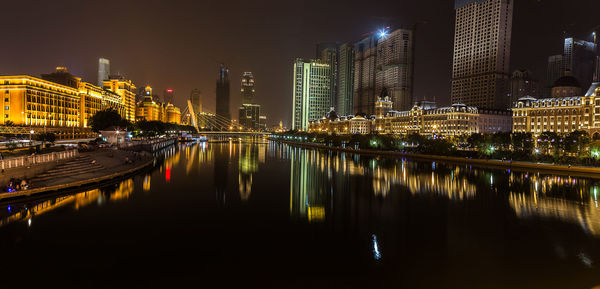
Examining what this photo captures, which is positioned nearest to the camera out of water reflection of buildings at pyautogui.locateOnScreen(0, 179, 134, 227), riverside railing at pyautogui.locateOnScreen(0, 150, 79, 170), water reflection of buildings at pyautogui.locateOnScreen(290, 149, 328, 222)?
water reflection of buildings at pyautogui.locateOnScreen(0, 179, 134, 227)

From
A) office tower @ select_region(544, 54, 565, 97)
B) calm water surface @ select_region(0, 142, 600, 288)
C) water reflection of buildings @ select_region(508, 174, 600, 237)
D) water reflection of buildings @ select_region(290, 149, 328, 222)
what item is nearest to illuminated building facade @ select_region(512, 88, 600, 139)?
water reflection of buildings @ select_region(508, 174, 600, 237)

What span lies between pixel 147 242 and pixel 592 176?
48.6m

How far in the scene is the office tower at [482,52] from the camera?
131m

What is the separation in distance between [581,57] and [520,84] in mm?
47585

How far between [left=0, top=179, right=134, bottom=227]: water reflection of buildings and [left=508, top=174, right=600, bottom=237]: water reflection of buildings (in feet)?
94.7

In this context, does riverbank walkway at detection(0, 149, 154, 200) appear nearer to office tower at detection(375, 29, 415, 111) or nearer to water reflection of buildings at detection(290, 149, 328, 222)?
water reflection of buildings at detection(290, 149, 328, 222)

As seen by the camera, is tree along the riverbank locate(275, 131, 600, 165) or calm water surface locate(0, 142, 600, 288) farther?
tree along the riverbank locate(275, 131, 600, 165)

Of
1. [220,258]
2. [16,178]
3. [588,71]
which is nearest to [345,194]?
[220,258]

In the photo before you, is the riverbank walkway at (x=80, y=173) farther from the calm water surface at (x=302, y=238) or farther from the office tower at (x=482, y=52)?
the office tower at (x=482, y=52)

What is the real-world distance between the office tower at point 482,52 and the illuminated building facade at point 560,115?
38558 mm

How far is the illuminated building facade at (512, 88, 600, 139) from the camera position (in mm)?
Answer: 77938

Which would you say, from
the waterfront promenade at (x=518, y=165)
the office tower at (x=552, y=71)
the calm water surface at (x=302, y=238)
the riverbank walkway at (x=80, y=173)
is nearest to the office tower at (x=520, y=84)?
the office tower at (x=552, y=71)

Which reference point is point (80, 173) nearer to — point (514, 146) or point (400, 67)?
point (514, 146)

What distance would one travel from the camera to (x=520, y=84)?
5704 inches
